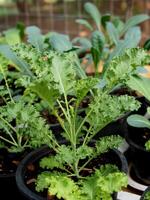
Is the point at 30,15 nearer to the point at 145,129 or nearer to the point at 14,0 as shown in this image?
the point at 14,0

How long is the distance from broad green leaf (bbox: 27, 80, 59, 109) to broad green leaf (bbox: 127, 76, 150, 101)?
0.21 meters

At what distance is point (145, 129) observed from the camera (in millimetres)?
1043

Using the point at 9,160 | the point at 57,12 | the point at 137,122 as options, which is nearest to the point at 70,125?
the point at 137,122

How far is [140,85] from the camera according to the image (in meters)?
0.89

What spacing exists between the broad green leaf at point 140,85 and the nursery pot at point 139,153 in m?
0.13

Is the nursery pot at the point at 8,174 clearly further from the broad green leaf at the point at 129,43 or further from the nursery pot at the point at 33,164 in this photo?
the broad green leaf at the point at 129,43

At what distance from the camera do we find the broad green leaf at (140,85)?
0.88 meters

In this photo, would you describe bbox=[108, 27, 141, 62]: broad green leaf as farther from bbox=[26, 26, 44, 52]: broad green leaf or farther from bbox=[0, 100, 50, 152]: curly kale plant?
bbox=[0, 100, 50, 152]: curly kale plant

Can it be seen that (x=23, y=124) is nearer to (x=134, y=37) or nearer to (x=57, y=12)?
(x=134, y=37)

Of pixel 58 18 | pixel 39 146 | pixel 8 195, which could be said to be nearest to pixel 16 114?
pixel 39 146

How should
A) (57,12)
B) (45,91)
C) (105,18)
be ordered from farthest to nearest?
1. (57,12)
2. (105,18)
3. (45,91)

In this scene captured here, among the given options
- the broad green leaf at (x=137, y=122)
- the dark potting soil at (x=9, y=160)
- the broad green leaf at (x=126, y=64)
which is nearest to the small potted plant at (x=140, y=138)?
the broad green leaf at (x=137, y=122)

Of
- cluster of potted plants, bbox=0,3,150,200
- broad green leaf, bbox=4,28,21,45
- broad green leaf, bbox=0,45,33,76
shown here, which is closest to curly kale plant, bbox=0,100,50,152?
cluster of potted plants, bbox=0,3,150,200

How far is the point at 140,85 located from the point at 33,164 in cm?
29
